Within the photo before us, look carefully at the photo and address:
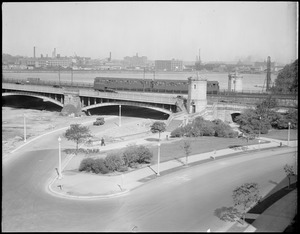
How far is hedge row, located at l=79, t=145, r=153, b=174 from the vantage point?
79.3 feet

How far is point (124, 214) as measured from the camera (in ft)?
57.4

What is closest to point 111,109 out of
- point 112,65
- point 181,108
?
point 181,108

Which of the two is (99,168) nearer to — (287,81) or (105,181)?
(105,181)

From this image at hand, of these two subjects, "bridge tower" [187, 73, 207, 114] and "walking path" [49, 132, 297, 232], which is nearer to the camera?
"walking path" [49, 132, 297, 232]

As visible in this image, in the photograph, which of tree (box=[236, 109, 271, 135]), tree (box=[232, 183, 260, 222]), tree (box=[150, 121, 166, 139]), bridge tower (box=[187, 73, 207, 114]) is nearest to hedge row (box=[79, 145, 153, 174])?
tree (box=[232, 183, 260, 222])

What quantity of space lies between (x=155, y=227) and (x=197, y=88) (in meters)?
29.9

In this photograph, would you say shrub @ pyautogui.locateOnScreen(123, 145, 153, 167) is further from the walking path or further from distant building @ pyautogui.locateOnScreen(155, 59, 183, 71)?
distant building @ pyautogui.locateOnScreen(155, 59, 183, 71)

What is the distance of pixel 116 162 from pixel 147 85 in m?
37.6

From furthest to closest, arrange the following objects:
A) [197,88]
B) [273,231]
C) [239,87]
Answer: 1. [239,87]
2. [197,88]
3. [273,231]

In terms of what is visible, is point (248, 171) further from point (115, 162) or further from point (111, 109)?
point (111, 109)

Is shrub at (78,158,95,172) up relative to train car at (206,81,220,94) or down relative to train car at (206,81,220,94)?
down

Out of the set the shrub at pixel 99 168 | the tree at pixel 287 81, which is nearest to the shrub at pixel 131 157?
the shrub at pixel 99 168

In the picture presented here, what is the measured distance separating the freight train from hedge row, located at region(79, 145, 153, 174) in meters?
32.5

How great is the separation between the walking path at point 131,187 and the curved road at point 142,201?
0.61 metres
